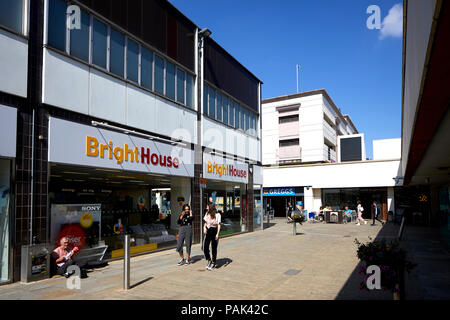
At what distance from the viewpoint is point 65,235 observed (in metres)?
9.10

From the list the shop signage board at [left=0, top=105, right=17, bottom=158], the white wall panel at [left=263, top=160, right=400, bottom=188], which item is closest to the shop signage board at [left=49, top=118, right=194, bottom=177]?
the shop signage board at [left=0, top=105, right=17, bottom=158]

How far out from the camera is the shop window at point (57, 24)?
8.95m

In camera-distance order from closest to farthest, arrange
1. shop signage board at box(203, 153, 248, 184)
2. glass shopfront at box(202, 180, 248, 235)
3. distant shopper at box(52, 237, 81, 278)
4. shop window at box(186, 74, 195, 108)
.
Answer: distant shopper at box(52, 237, 81, 278) < shop window at box(186, 74, 195, 108) < shop signage board at box(203, 153, 248, 184) < glass shopfront at box(202, 180, 248, 235)

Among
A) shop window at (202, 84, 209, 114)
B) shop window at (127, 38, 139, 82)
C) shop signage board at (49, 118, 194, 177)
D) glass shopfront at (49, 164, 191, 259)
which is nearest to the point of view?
shop signage board at (49, 118, 194, 177)

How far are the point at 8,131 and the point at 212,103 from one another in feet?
34.5

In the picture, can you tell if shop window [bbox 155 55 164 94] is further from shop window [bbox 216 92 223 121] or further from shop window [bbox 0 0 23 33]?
shop window [bbox 0 0 23 33]

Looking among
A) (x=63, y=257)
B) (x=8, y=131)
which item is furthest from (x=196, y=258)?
(x=8, y=131)

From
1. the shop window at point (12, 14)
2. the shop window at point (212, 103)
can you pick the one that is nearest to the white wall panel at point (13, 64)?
the shop window at point (12, 14)

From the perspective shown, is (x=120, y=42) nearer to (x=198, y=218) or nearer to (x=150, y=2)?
(x=150, y=2)

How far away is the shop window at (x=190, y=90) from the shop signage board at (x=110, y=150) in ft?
7.47

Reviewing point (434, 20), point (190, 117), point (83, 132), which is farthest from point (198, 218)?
point (434, 20)

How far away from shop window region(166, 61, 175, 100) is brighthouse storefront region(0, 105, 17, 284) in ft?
21.4

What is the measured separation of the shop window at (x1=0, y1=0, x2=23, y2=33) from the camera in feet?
26.0

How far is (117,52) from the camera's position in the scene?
11.2 meters
